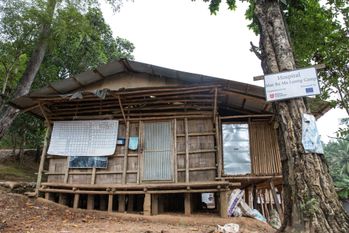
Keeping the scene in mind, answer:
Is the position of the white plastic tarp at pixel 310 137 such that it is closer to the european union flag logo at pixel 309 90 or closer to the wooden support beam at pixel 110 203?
the european union flag logo at pixel 309 90

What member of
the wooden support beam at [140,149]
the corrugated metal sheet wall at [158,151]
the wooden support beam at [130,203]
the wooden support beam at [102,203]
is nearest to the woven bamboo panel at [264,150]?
the corrugated metal sheet wall at [158,151]

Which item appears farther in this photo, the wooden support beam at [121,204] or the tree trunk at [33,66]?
the tree trunk at [33,66]

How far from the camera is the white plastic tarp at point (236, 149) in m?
8.15

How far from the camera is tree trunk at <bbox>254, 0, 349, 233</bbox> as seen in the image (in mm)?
3057

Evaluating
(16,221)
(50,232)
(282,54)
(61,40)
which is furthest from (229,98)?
(61,40)

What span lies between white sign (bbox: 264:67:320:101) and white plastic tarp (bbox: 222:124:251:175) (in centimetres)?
469

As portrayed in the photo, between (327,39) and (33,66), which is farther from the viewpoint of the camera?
(33,66)

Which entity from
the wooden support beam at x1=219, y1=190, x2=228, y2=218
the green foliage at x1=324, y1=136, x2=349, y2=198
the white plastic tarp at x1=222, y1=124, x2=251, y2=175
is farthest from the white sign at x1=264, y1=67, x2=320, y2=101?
the green foliage at x1=324, y1=136, x2=349, y2=198

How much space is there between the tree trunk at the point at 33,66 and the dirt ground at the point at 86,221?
320 centimetres

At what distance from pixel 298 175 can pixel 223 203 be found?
14.5ft

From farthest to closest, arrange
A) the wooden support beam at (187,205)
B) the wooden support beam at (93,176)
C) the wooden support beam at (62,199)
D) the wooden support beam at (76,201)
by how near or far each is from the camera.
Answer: the wooden support beam at (62,199)
the wooden support beam at (93,176)
the wooden support beam at (76,201)
the wooden support beam at (187,205)

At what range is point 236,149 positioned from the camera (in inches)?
327

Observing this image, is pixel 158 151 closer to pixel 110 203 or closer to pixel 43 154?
pixel 110 203

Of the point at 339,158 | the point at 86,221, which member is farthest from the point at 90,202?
the point at 339,158
